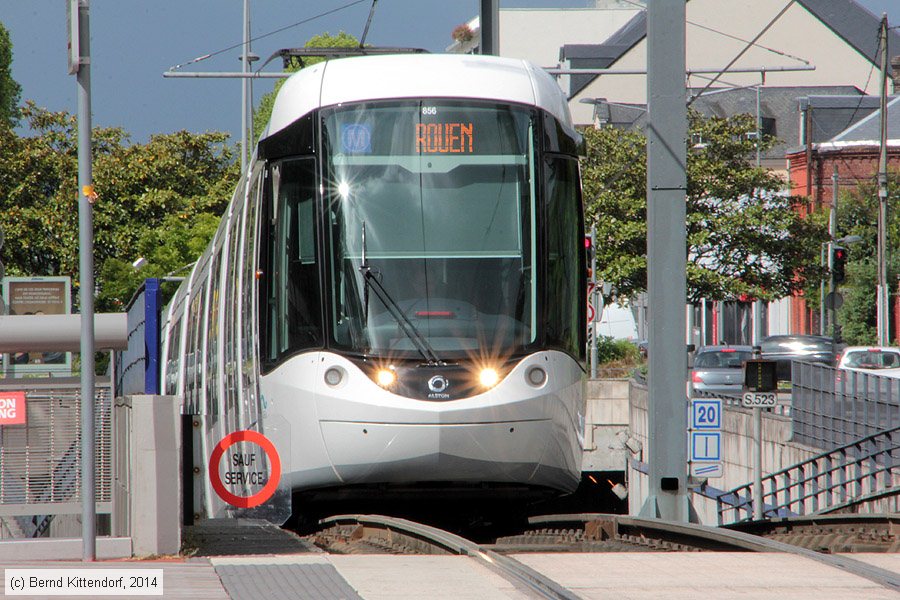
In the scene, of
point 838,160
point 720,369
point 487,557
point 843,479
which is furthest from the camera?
point 838,160

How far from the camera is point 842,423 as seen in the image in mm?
22609

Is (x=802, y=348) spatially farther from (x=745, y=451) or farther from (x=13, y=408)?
(x=13, y=408)

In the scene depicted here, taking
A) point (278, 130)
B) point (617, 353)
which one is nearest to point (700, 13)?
point (617, 353)

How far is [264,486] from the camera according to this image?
37.9ft

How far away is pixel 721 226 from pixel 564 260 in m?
33.4

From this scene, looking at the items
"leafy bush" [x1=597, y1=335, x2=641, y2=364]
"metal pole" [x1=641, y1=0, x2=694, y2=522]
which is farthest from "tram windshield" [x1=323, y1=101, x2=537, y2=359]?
"leafy bush" [x1=597, y1=335, x2=641, y2=364]

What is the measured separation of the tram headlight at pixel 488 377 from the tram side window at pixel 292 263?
126 centimetres

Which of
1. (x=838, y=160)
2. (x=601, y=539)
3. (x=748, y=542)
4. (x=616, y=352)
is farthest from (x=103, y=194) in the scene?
(x=748, y=542)

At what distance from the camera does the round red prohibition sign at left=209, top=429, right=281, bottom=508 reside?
→ 448 inches

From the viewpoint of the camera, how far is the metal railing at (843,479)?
1873cm

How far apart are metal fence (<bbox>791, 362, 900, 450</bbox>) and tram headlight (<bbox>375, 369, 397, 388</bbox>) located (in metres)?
11.1

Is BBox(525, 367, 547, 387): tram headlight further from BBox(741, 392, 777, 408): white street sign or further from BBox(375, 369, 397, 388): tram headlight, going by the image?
BBox(741, 392, 777, 408): white street sign

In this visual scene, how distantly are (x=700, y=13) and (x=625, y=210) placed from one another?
30932 millimetres

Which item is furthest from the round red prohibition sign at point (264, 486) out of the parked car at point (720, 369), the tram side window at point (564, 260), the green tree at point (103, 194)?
the green tree at point (103, 194)
